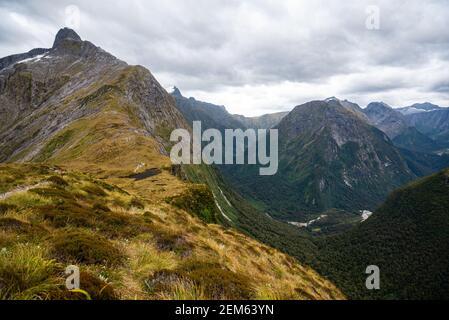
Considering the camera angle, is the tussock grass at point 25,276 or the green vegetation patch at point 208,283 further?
the green vegetation patch at point 208,283

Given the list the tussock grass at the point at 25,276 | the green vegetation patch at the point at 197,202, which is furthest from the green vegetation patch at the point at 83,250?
the green vegetation patch at the point at 197,202

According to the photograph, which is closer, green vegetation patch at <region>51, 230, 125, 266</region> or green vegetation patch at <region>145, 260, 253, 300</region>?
green vegetation patch at <region>145, 260, 253, 300</region>

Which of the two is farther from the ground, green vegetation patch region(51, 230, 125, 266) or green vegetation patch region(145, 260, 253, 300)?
green vegetation patch region(51, 230, 125, 266)

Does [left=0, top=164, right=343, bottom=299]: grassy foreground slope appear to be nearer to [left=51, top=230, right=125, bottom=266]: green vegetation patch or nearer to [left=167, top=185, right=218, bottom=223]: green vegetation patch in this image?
[left=51, top=230, right=125, bottom=266]: green vegetation patch

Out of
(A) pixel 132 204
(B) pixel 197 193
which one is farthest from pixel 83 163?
(A) pixel 132 204

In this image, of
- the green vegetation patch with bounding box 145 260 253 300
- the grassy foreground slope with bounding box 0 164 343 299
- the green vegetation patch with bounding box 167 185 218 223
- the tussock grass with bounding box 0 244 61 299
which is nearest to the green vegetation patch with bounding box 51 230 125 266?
the grassy foreground slope with bounding box 0 164 343 299

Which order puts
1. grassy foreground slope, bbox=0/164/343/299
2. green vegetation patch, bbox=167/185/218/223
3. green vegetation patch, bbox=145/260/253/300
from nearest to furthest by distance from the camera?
grassy foreground slope, bbox=0/164/343/299, green vegetation patch, bbox=145/260/253/300, green vegetation patch, bbox=167/185/218/223

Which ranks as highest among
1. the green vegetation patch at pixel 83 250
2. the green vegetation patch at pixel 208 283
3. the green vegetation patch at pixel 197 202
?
the green vegetation patch at pixel 83 250

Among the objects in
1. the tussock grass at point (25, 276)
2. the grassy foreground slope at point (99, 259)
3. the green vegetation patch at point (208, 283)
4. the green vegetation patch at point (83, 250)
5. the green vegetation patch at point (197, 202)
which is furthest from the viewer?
the green vegetation patch at point (197, 202)

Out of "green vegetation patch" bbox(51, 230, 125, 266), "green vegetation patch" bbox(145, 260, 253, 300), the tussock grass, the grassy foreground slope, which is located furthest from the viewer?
"green vegetation patch" bbox(51, 230, 125, 266)

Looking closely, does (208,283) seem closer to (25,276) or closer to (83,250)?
(83,250)

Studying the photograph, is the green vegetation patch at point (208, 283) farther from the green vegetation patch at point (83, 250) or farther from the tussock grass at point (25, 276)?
the tussock grass at point (25, 276)
